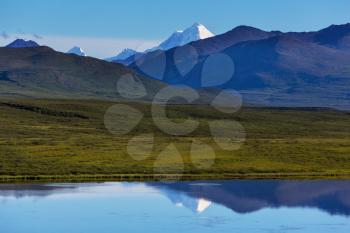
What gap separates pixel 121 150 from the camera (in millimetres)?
98562

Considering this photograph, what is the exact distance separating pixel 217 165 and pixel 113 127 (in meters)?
69.1

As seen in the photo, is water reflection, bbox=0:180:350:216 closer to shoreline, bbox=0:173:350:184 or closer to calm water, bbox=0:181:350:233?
calm water, bbox=0:181:350:233

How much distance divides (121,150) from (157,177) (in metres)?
21.6

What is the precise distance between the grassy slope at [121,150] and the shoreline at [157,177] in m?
0.95

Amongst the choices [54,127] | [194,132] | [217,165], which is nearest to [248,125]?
[194,132]

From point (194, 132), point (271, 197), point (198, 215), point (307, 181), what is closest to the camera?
point (198, 215)

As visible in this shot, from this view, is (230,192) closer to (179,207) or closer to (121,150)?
(179,207)

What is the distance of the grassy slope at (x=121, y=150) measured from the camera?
8188cm

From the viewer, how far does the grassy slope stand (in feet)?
269

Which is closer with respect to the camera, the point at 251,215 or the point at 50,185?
the point at 251,215

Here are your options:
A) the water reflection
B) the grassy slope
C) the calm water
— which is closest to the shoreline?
the grassy slope

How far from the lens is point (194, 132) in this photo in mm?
144750

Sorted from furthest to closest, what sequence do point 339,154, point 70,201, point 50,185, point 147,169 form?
1. point 339,154
2. point 147,169
3. point 50,185
4. point 70,201

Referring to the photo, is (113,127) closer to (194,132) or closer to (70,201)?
(194,132)
